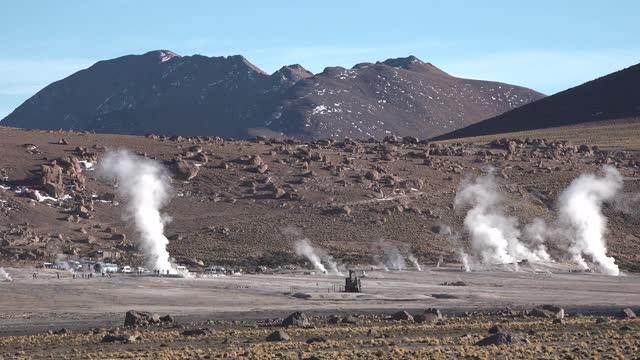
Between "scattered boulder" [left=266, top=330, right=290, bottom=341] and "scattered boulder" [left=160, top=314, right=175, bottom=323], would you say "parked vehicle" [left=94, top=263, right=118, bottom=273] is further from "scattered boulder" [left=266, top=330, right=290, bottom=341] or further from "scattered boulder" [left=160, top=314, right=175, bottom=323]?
"scattered boulder" [left=266, top=330, right=290, bottom=341]

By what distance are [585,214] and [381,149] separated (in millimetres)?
39324

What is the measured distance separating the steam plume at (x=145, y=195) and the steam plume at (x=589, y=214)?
3970 centimetres

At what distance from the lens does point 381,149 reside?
160 m

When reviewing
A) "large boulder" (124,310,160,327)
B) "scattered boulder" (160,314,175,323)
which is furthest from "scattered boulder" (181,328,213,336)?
"scattered boulder" (160,314,175,323)

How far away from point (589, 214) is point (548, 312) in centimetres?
6503

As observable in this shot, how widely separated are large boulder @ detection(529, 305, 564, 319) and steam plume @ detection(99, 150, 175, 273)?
36504 millimetres

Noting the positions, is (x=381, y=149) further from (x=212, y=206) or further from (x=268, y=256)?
(x=268, y=256)

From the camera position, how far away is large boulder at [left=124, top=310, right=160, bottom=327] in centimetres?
5838

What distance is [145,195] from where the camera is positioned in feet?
398

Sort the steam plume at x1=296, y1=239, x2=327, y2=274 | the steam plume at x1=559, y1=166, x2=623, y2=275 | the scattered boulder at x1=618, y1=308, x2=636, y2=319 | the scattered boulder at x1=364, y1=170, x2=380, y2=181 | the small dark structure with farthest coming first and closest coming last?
the scattered boulder at x1=364, y1=170, x2=380, y2=181
the steam plume at x1=559, y1=166, x2=623, y2=275
the steam plume at x1=296, y1=239, x2=327, y2=274
the small dark structure
the scattered boulder at x1=618, y1=308, x2=636, y2=319

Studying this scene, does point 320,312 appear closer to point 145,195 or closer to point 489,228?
point 489,228

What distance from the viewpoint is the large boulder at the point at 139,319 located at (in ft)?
192

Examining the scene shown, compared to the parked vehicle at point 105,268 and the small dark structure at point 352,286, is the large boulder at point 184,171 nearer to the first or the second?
the parked vehicle at point 105,268

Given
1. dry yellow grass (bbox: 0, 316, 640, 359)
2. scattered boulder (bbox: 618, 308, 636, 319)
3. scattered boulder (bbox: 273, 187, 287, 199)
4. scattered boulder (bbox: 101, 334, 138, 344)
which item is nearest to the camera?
dry yellow grass (bbox: 0, 316, 640, 359)
